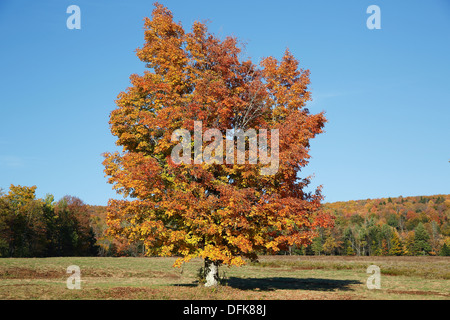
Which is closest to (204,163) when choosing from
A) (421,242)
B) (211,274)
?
(211,274)

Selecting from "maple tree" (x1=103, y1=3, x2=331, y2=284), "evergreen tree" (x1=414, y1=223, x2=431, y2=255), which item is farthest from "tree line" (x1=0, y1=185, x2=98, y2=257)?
"evergreen tree" (x1=414, y1=223, x2=431, y2=255)

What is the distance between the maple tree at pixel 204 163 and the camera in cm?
1898

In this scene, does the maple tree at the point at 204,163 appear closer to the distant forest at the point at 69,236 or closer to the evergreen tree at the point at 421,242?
the distant forest at the point at 69,236

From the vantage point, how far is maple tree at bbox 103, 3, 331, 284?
19.0 meters

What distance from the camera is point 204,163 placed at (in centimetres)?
1902

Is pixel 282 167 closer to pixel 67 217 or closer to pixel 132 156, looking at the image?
pixel 132 156

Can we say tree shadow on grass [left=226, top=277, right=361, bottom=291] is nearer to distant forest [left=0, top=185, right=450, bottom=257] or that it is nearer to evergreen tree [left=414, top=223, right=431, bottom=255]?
distant forest [left=0, top=185, right=450, bottom=257]

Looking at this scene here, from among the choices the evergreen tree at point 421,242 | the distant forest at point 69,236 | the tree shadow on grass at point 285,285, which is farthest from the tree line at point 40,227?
the evergreen tree at point 421,242

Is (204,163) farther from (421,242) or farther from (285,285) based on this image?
(421,242)

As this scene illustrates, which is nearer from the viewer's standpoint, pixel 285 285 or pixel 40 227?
pixel 285 285
